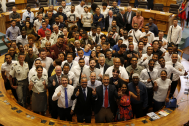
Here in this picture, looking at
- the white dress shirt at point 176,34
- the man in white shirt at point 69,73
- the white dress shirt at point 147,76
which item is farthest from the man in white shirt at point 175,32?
the man in white shirt at point 69,73

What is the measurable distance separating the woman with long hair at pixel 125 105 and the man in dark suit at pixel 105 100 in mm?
120

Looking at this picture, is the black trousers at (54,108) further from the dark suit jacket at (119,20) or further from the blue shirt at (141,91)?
the dark suit jacket at (119,20)

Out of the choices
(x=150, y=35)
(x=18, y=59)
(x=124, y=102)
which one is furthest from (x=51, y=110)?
(x=150, y=35)

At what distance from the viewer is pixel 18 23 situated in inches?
327

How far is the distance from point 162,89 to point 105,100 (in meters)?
1.35

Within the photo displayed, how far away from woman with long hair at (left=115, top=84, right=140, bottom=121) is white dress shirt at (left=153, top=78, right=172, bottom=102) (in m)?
0.58

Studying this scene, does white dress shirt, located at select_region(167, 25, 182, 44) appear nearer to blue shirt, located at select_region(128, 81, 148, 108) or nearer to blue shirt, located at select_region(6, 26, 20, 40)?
blue shirt, located at select_region(128, 81, 148, 108)

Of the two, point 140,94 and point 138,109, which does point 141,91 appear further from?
point 138,109

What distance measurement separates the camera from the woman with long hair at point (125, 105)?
14.8 feet

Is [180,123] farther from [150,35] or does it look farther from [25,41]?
[25,41]

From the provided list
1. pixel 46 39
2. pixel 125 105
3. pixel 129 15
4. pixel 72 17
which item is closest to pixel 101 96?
pixel 125 105

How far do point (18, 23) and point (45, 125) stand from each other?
5.30 m

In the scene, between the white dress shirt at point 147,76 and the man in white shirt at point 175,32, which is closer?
the white dress shirt at point 147,76

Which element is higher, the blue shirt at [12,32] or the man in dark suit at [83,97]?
the blue shirt at [12,32]
